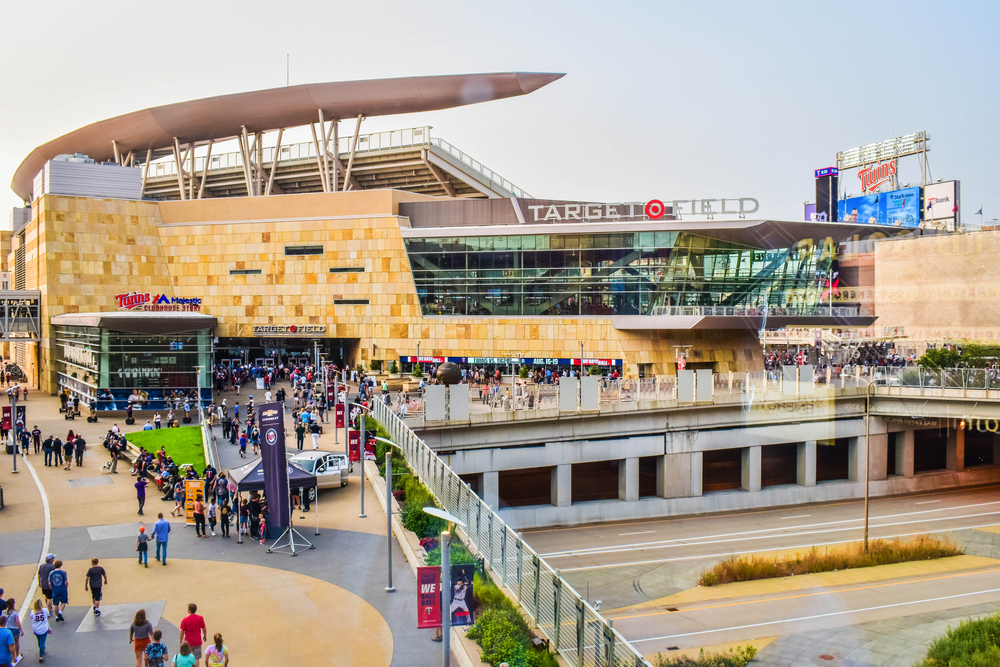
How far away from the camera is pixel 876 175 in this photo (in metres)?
102

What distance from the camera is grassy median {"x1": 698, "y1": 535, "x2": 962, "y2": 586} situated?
24.9m

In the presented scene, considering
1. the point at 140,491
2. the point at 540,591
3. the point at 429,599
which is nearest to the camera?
the point at 429,599

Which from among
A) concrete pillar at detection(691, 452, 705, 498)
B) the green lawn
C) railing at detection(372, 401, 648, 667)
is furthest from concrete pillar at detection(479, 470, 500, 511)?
railing at detection(372, 401, 648, 667)

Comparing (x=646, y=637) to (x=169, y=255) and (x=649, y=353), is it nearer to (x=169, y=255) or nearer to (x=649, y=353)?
(x=649, y=353)

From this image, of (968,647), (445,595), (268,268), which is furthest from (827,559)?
(268,268)

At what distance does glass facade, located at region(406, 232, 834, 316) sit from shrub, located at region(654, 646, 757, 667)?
113 ft

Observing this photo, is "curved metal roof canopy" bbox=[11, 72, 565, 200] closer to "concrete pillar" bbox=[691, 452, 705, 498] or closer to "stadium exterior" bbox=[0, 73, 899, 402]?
"stadium exterior" bbox=[0, 73, 899, 402]

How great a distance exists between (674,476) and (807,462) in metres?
7.51

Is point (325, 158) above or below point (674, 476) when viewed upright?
above

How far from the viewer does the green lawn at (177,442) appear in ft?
101

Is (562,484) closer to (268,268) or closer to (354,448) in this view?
(354,448)

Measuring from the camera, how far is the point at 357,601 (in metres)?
15.8

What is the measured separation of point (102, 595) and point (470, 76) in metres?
55.2

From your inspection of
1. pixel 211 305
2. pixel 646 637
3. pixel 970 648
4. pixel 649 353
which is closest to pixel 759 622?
pixel 646 637
